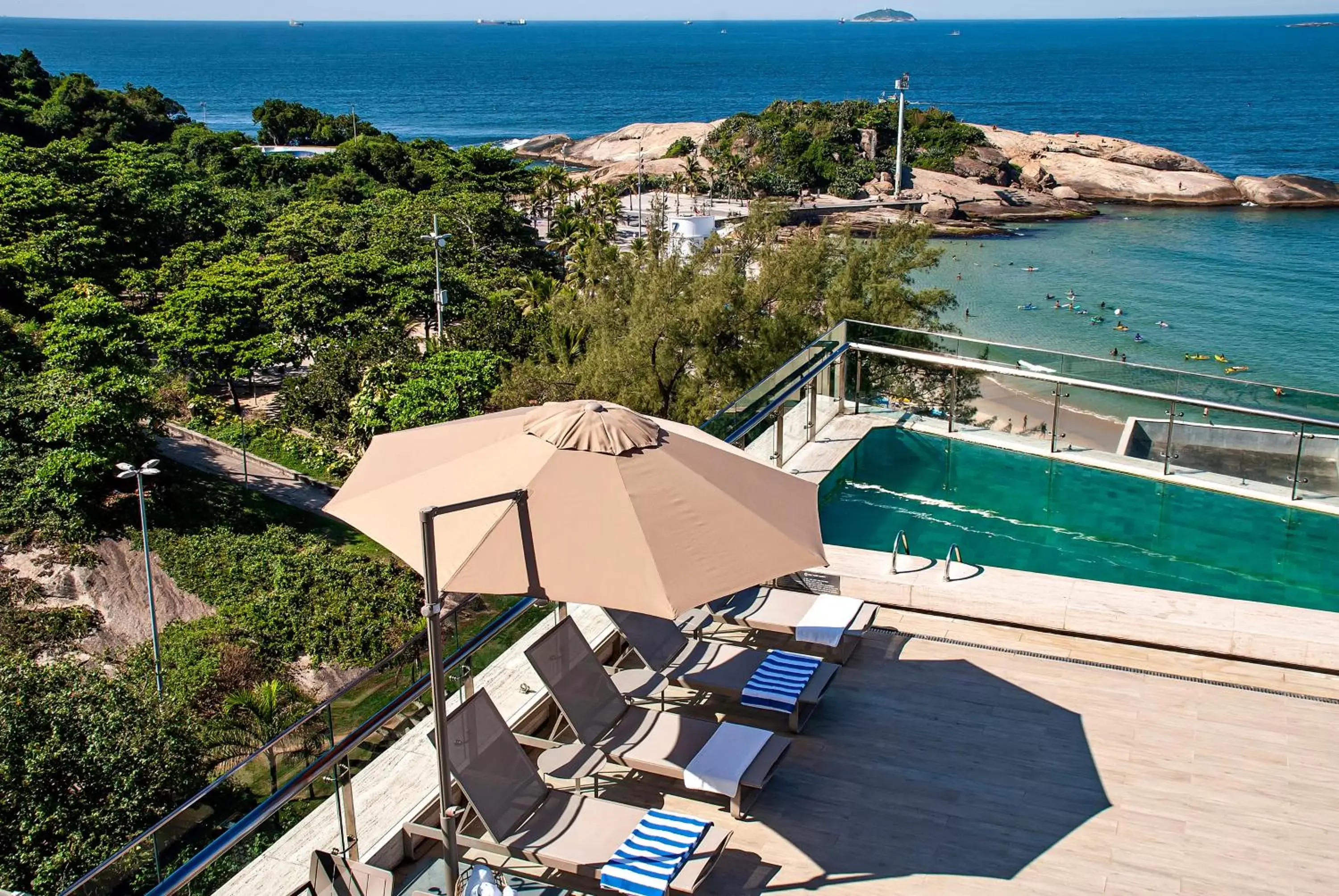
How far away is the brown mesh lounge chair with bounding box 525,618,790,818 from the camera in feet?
17.9

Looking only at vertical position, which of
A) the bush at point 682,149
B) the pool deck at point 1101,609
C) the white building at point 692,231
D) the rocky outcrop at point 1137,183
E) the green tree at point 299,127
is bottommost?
the pool deck at point 1101,609

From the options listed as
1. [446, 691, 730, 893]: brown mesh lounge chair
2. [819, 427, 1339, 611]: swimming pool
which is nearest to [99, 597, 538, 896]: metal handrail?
[446, 691, 730, 893]: brown mesh lounge chair

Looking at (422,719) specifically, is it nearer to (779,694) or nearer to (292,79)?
(779,694)

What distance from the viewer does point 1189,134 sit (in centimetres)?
11538

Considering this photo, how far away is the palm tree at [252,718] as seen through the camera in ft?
67.5

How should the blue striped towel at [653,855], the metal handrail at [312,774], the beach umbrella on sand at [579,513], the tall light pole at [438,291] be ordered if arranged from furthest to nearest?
the tall light pole at [438,291] < the blue striped towel at [653,855] < the beach umbrella on sand at [579,513] < the metal handrail at [312,774]

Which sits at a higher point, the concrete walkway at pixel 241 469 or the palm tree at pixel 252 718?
the concrete walkway at pixel 241 469

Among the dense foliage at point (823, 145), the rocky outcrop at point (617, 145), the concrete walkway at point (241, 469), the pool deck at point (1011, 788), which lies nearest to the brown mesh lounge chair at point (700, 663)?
the pool deck at point (1011, 788)

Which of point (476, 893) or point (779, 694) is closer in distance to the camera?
point (476, 893)

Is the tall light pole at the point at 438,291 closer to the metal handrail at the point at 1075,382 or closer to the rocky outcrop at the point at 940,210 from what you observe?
the metal handrail at the point at 1075,382

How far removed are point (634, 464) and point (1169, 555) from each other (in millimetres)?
6484

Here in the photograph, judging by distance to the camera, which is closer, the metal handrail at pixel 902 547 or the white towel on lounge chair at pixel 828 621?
the white towel on lounge chair at pixel 828 621

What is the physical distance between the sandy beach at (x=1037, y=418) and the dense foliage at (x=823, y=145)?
6552 centimetres

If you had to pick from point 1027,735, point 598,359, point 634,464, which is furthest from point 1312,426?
point 598,359
